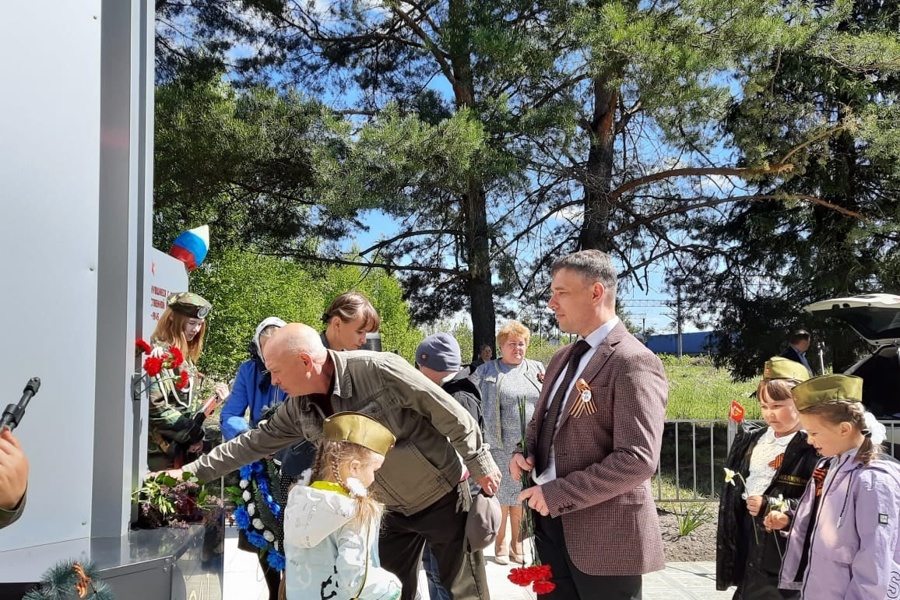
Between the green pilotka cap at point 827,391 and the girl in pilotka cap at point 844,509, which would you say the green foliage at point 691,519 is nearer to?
the girl in pilotka cap at point 844,509

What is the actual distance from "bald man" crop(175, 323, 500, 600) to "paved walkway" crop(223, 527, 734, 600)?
5.56 feet

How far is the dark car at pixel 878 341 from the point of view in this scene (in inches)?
289

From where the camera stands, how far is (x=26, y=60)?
2.36m

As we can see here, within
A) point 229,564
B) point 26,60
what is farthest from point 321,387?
point 229,564

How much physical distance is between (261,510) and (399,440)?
806 millimetres

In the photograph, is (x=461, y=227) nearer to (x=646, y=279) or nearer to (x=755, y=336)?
(x=646, y=279)

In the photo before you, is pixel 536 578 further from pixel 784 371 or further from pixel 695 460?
pixel 695 460

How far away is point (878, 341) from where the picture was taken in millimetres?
7797

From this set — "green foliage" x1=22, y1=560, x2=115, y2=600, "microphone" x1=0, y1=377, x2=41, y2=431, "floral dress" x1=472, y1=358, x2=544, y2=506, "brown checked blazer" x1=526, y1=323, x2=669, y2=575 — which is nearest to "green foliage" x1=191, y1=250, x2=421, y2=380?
"floral dress" x1=472, y1=358, x2=544, y2=506

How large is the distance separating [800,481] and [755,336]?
8569 mm

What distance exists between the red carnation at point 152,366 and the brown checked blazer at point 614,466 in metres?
1.45

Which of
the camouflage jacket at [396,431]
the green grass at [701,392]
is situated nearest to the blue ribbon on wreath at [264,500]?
the camouflage jacket at [396,431]

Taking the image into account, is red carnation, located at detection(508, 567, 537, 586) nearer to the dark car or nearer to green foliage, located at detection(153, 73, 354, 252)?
the dark car


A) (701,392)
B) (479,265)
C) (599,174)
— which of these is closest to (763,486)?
(479,265)
